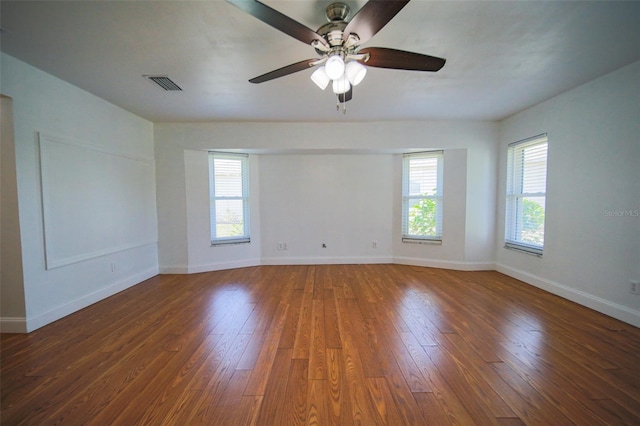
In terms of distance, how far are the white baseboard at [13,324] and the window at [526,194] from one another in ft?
19.5

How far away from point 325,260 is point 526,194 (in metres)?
3.36

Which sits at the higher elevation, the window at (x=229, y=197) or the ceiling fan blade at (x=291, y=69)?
the ceiling fan blade at (x=291, y=69)

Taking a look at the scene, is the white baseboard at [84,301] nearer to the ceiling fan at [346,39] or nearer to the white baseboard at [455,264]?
the ceiling fan at [346,39]

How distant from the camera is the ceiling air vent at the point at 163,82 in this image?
2484mm

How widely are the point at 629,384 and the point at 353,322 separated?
6.21ft

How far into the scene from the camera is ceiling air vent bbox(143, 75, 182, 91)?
2484 millimetres

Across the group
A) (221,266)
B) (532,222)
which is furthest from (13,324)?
(532,222)

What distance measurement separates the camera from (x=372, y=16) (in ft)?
4.18

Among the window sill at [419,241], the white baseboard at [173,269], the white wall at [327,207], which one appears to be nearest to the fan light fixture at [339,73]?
the white wall at [327,207]

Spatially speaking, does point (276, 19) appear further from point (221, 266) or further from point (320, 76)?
point (221, 266)

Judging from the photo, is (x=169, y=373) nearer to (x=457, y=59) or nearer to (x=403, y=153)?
(x=457, y=59)

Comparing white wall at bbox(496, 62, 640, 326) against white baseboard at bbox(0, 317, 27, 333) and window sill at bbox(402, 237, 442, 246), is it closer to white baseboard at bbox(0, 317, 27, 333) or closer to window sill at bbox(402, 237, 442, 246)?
window sill at bbox(402, 237, 442, 246)

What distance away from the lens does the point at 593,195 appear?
2.67m

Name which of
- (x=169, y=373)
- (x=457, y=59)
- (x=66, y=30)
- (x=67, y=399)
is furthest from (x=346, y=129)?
(x=67, y=399)
